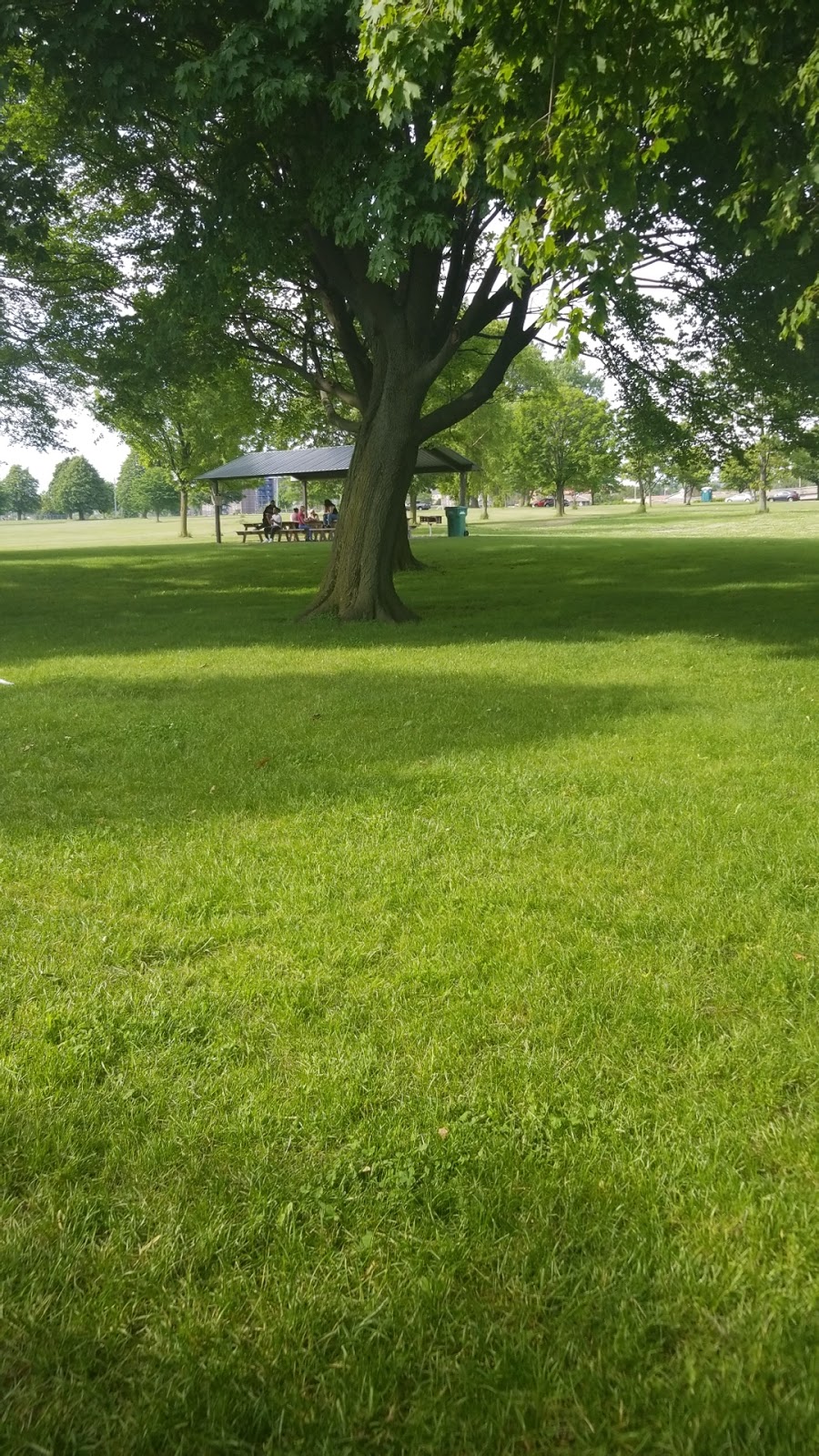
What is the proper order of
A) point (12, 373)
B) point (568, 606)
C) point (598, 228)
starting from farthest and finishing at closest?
point (12, 373) → point (568, 606) → point (598, 228)

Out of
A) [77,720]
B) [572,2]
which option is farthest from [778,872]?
[77,720]

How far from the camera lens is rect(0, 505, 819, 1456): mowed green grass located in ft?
→ 6.47

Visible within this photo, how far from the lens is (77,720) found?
826cm

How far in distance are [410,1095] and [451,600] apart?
52.3 feet

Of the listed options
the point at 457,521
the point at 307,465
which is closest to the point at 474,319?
the point at 307,465

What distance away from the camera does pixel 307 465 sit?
139 feet

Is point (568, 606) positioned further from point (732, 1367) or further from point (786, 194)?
point (732, 1367)

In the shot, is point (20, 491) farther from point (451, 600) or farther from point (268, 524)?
point (451, 600)

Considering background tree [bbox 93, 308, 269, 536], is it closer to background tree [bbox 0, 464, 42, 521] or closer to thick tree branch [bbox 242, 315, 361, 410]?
thick tree branch [bbox 242, 315, 361, 410]

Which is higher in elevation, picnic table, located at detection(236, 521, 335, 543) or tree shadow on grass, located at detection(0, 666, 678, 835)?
picnic table, located at detection(236, 521, 335, 543)

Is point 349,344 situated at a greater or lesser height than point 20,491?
lesser

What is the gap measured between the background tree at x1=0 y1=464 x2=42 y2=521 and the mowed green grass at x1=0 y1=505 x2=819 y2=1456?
138 meters

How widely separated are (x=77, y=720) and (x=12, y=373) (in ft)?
64.0

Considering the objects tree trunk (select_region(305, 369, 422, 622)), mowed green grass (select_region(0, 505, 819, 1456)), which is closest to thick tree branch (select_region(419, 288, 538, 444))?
tree trunk (select_region(305, 369, 422, 622))
